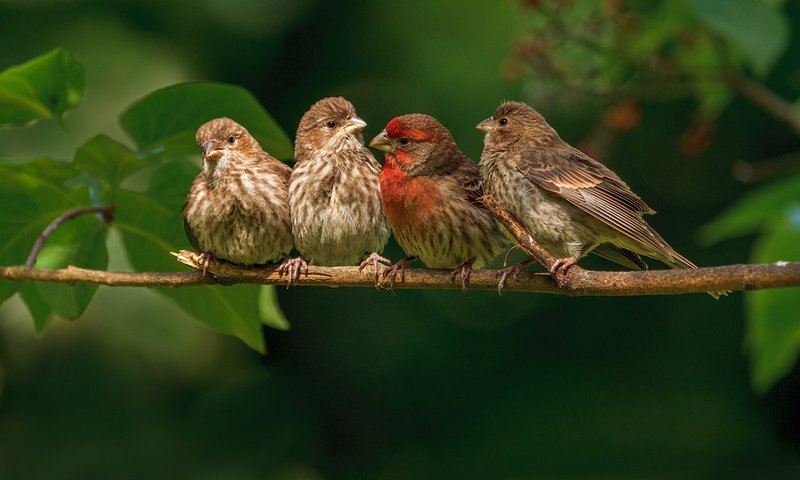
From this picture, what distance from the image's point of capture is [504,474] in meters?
10.1

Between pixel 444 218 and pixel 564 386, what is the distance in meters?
6.79

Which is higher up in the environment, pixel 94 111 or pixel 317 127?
pixel 94 111

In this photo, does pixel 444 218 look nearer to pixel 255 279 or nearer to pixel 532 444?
pixel 255 279

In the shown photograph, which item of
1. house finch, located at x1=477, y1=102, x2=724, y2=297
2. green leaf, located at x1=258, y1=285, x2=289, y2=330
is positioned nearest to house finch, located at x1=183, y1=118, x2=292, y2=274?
green leaf, located at x1=258, y1=285, x2=289, y2=330

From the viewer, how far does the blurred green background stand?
9641 millimetres

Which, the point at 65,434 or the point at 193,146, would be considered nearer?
the point at 193,146

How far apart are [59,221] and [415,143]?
1.25 m

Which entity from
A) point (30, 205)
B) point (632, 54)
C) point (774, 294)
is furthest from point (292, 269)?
point (632, 54)

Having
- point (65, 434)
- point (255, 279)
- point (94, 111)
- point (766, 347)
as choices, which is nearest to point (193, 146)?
point (255, 279)

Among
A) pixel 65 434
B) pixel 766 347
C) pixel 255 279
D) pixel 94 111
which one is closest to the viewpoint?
pixel 255 279

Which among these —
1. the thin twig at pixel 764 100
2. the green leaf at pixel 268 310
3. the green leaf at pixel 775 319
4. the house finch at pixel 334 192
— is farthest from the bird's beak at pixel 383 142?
the thin twig at pixel 764 100

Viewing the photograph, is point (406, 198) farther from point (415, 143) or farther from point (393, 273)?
point (393, 273)

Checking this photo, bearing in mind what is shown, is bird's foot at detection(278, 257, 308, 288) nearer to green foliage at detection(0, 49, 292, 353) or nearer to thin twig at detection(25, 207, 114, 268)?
green foliage at detection(0, 49, 292, 353)

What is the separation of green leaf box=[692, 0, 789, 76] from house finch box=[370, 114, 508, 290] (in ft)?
3.22
